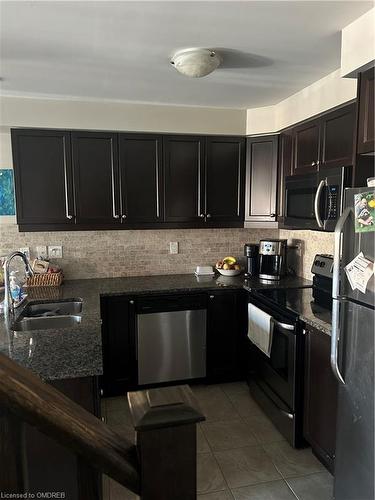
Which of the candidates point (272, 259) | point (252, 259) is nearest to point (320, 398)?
point (272, 259)

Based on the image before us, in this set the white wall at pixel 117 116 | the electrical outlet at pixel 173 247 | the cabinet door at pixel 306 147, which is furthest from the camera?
the electrical outlet at pixel 173 247

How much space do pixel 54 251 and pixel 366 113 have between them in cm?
270

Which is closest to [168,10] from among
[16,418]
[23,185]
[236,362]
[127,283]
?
[16,418]

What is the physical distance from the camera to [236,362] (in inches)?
128

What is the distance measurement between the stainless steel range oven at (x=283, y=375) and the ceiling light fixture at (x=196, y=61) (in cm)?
160

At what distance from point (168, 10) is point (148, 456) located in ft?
5.74

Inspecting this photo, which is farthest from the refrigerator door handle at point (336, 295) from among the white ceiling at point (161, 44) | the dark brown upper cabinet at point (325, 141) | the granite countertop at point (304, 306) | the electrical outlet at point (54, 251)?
the electrical outlet at point (54, 251)

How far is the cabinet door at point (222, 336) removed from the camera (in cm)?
315

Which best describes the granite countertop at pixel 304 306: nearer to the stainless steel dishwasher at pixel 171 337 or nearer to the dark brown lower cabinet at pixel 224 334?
the dark brown lower cabinet at pixel 224 334

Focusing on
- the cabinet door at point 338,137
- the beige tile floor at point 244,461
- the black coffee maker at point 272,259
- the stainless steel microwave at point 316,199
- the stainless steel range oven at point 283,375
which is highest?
the cabinet door at point 338,137

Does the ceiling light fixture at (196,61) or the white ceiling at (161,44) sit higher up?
the white ceiling at (161,44)

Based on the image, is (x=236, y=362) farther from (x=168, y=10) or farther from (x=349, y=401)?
(x=168, y=10)

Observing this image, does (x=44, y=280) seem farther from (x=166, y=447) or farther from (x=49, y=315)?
(x=166, y=447)

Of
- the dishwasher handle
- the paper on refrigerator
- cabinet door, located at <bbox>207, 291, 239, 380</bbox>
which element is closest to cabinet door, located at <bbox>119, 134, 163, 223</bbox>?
the dishwasher handle
